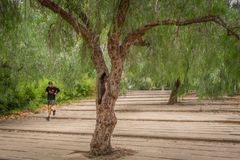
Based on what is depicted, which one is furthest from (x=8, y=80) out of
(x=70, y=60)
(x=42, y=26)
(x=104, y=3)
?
(x=104, y=3)

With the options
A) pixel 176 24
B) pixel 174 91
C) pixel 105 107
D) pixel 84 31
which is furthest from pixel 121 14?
pixel 174 91

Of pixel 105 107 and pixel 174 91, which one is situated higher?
pixel 174 91

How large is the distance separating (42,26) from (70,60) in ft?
10.8

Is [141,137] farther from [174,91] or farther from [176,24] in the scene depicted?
[174,91]

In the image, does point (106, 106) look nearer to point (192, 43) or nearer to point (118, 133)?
point (192, 43)

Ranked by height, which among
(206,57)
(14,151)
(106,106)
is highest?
(206,57)

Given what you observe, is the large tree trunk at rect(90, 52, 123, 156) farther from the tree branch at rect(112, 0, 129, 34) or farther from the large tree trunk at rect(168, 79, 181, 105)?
the large tree trunk at rect(168, 79, 181, 105)

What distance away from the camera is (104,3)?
18.6 feet

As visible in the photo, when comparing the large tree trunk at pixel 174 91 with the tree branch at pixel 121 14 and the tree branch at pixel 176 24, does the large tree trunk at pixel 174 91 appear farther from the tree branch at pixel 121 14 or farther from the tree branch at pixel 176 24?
the tree branch at pixel 121 14

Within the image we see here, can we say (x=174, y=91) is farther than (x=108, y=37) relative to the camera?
Yes

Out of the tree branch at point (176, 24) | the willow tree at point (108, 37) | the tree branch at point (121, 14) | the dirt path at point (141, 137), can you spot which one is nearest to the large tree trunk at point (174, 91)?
the dirt path at point (141, 137)

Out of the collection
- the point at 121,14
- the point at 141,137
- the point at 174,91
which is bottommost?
the point at 141,137

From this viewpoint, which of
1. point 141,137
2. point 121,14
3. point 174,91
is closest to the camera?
point 121,14

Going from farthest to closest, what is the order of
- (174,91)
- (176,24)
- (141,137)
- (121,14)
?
(174,91), (141,137), (121,14), (176,24)
